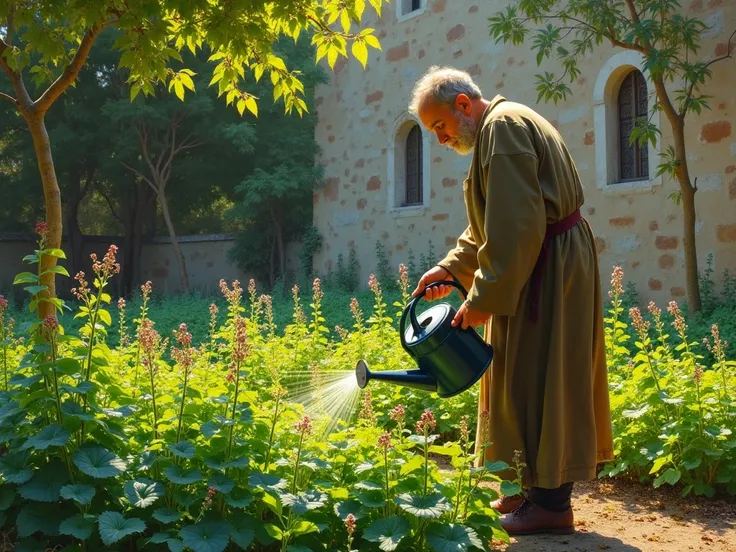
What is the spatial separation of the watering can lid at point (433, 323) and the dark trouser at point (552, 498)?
0.74 metres

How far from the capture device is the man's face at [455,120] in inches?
131

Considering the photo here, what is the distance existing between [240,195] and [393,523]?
1847 cm

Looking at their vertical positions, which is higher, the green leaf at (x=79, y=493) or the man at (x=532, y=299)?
the man at (x=532, y=299)

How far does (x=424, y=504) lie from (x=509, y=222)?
103 cm

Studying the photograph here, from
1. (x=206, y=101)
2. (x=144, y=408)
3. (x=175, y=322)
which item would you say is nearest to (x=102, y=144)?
(x=206, y=101)

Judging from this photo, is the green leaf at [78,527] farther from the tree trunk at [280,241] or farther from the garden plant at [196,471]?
the tree trunk at [280,241]

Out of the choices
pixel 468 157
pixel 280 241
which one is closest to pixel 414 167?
pixel 468 157

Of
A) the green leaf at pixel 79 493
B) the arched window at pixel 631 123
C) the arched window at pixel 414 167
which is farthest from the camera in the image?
the arched window at pixel 414 167

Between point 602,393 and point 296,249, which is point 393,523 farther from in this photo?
point 296,249

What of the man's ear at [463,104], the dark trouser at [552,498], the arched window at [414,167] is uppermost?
the arched window at [414,167]

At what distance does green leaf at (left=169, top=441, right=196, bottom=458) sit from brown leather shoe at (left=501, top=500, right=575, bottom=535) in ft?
4.18

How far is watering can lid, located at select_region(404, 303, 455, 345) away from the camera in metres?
3.09

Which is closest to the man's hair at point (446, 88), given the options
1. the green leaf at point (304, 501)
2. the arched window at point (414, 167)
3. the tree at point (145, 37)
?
the tree at point (145, 37)

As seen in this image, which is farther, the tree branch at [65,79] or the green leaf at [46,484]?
the tree branch at [65,79]
